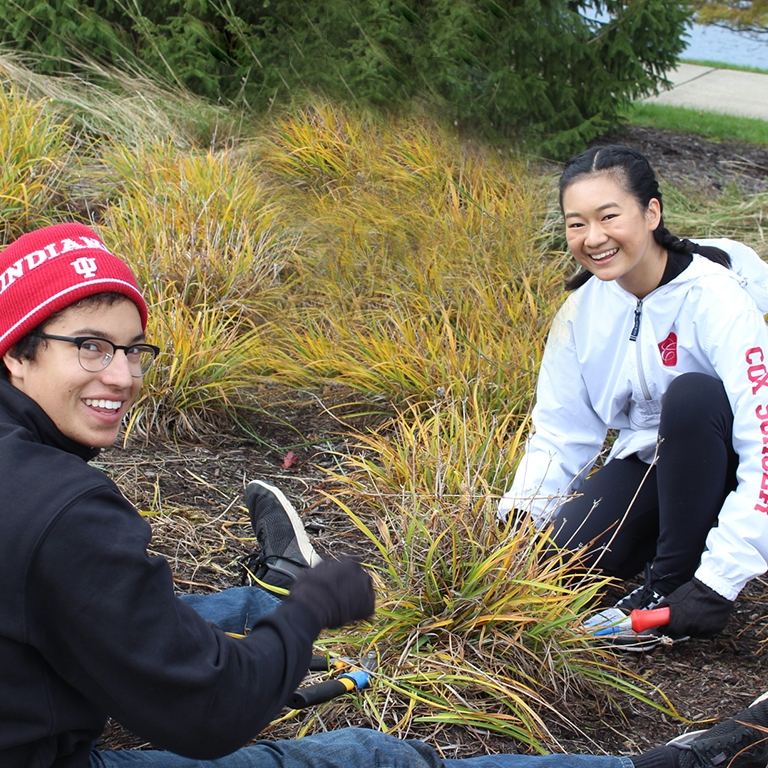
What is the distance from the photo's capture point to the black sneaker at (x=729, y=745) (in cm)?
200

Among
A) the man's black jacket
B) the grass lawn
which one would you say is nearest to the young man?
the man's black jacket

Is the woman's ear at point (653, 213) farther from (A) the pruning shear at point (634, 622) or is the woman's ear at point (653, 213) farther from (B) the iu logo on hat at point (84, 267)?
(B) the iu logo on hat at point (84, 267)

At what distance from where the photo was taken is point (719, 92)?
1020 cm

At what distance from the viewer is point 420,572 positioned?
2.36 meters

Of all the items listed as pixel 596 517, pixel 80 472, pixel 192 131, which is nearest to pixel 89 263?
pixel 80 472

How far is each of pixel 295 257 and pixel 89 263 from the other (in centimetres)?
320

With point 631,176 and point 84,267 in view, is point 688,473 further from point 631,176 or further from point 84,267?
point 84,267

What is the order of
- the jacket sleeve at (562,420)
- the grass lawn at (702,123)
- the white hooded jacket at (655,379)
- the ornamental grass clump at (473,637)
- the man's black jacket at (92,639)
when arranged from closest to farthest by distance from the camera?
the man's black jacket at (92,639), the ornamental grass clump at (473,637), the white hooded jacket at (655,379), the jacket sleeve at (562,420), the grass lawn at (702,123)

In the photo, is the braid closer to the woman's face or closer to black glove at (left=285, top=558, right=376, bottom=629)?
the woman's face

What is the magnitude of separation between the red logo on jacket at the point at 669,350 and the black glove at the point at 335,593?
1534 mm

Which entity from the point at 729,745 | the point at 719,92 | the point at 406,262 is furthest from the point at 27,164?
the point at 719,92

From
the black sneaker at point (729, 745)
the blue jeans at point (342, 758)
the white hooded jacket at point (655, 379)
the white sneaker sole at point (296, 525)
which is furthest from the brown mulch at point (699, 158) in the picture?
the blue jeans at point (342, 758)

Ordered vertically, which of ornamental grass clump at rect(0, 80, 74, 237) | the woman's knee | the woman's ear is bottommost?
the woman's knee

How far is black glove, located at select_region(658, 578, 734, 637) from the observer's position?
7.89 feet
